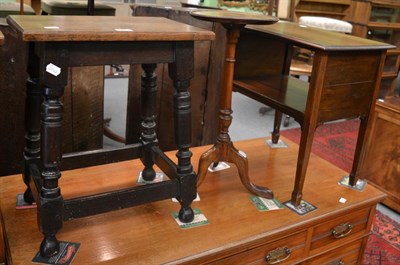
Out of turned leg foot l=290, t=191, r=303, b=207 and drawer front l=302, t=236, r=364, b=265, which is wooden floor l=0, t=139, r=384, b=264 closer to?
turned leg foot l=290, t=191, r=303, b=207

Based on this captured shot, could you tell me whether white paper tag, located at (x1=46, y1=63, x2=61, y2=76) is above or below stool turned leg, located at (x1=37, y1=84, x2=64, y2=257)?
above

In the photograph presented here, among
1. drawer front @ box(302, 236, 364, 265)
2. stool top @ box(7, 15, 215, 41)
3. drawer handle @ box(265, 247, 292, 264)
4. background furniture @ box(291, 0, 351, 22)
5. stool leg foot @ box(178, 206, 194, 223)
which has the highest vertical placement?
background furniture @ box(291, 0, 351, 22)

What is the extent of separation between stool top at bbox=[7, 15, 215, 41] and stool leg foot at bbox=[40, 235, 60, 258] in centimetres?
51

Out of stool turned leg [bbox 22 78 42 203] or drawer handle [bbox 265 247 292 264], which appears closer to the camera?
stool turned leg [bbox 22 78 42 203]

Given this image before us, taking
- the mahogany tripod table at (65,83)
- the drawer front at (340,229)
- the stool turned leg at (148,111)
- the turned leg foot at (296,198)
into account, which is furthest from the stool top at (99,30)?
the drawer front at (340,229)

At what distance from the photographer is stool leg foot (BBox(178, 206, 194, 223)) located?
4.26ft

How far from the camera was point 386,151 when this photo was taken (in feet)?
7.17

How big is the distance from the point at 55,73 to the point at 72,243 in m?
0.49

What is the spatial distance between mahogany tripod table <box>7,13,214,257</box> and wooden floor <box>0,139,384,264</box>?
8cm

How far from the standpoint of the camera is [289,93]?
1.61m

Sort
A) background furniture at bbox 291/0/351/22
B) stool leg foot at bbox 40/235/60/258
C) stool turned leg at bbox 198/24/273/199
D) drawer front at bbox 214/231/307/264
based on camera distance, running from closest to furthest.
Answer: stool leg foot at bbox 40/235/60/258 → drawer front at bbox 214/231/307/264 → stool turned leg at bbox 198/24/273/199 → background furniture at bbox 291/0/351/22

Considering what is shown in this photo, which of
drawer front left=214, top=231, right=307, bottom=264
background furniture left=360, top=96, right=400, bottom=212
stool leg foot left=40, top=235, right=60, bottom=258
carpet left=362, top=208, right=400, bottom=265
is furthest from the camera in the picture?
background furniture left=360, top=96, right=400, bottom=212

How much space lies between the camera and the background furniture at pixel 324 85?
1290mm

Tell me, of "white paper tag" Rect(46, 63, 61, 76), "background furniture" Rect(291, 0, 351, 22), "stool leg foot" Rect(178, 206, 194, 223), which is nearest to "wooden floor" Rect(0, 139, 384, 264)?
"stool leg foot" Rect(178, 206, 194, 223)
